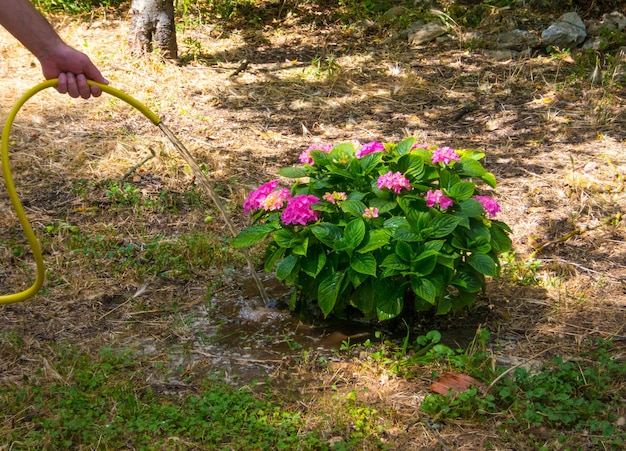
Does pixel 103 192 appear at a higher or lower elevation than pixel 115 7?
lower

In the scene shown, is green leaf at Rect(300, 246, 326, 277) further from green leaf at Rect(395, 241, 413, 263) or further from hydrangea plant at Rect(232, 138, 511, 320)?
green leaf at Rect(395, 241, 413, 263)

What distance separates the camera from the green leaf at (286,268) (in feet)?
9.44

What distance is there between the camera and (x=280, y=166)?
15.4ft

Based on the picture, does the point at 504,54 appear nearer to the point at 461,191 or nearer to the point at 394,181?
the point at 461,191

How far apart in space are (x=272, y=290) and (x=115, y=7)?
5122 millimetres

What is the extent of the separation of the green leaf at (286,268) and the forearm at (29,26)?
1253mm

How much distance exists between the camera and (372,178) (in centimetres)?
303

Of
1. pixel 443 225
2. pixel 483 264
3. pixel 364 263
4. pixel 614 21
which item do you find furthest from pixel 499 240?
pixel 614 21

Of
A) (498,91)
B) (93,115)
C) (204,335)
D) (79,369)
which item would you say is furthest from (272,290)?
(498,91)

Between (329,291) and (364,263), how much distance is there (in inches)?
7.8

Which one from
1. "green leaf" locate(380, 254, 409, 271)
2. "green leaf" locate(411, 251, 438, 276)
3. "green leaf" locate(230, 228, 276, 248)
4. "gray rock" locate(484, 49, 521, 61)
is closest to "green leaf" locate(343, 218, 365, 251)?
"green leaf" locate(380, 254, 409, 271)

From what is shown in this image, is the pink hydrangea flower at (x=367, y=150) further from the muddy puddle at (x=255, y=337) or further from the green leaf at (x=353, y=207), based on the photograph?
the muddy puddle at (x=255, y=337)

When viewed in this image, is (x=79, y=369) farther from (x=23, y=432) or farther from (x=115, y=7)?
(x=115, y=7)

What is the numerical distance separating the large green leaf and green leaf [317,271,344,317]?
34cm
